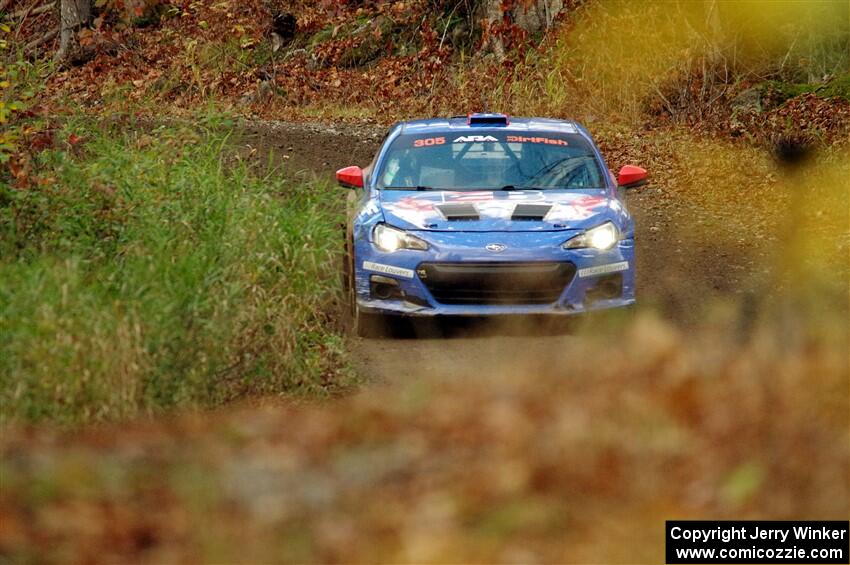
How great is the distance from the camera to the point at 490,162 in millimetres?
11695

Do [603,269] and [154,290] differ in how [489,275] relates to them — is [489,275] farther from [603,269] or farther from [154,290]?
[154,290]

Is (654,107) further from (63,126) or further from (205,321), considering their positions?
(205,321)

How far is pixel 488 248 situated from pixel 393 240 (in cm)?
68

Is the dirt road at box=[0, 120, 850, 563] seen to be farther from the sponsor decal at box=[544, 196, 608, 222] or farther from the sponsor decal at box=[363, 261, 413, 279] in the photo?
the sponsor decal at box=[544, 196, 608, 222]

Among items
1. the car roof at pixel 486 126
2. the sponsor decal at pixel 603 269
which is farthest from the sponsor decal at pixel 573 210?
the car roof at pixel 486 126

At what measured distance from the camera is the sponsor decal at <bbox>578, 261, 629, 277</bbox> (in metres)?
10.3

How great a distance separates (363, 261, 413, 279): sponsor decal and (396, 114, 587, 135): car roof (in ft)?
6.49

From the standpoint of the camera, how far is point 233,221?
10312 mm

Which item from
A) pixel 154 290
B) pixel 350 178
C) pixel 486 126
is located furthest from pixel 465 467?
pixel 486 126

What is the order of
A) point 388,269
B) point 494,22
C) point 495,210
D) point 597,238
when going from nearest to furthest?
point 388,269, point 597,238, point 495,210, point 494,22

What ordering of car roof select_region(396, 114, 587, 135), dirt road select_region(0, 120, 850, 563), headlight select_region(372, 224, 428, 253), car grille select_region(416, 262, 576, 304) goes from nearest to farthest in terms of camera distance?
dirt road select_region(0, 120, 850, 563)
car grille select_region(416, 262, 576, 304)
headlight select_region(372, 224, 428, 253)
car roof select_region(396, 114, 587, 135)

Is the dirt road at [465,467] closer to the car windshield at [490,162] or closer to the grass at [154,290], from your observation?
the grass at [154,290]

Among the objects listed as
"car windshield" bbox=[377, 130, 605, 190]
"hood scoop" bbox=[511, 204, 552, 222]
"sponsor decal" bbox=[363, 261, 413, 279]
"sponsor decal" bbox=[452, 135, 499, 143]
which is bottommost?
"sponsor decal" bbox=[363, 261, 413, 279]

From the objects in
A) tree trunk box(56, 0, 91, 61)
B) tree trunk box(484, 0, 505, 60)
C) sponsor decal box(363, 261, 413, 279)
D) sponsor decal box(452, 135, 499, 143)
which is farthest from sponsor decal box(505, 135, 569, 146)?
tree trunk box(56, 0, 91, 61)
